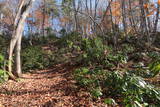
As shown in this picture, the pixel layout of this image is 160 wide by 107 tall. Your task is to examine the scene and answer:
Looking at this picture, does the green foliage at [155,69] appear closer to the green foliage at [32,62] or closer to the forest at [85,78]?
the forest at [85,78]

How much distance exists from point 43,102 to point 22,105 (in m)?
0.49

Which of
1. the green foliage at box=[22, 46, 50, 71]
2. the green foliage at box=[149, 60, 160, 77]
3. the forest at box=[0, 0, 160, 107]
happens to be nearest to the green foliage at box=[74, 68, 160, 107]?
the forest at box=[0, 0, 160, 107]

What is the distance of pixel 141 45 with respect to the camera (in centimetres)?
1080

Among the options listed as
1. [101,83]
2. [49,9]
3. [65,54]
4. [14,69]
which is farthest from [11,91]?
[49,9]

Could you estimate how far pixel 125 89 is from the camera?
2602 mm

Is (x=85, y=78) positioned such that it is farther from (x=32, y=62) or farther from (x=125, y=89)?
(x=32, y=62)

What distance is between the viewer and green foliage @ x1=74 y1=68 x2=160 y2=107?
2151 millimetres

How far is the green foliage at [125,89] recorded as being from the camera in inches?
84.7

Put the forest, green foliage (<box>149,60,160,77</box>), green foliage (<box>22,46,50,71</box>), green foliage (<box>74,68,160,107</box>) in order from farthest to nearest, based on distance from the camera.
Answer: green foliage (<box>22,46,50,71</box>), the forest, green foliage (<box>74,68,160,107</box>), green foliage (<box>149,60,160,77</box>)

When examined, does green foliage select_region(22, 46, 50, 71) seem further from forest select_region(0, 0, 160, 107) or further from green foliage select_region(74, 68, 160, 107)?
green foliage select_region(74, 68, 160, 107)

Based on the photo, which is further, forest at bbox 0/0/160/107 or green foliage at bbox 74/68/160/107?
forest at bbox 0/0/160/107

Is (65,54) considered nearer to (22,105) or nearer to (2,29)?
(22,105)

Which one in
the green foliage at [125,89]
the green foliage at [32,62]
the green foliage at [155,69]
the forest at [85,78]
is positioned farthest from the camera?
the green foliage at [32,62]

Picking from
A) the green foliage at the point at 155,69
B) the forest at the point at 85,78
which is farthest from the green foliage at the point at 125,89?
the green foliage at the point at 155,69
